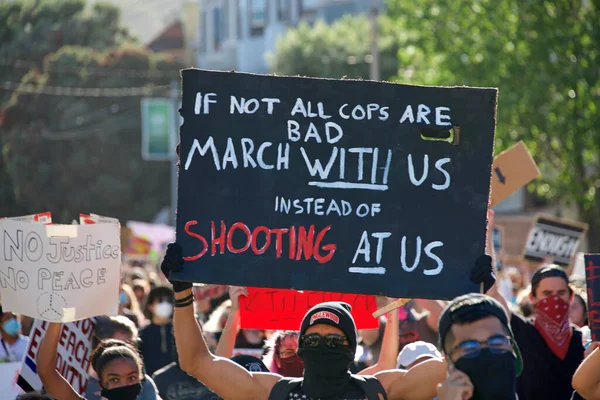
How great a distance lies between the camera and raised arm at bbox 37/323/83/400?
5.93 m

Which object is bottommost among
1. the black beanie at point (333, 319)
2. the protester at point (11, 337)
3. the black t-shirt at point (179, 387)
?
the black t-shirt at point (179, 387)

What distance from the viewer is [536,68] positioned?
→ 2002 cm

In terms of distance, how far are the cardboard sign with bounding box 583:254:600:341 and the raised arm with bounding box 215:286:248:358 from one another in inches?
66.0

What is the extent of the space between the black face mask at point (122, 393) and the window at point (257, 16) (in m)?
48.0

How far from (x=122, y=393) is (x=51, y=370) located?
2.25 feet

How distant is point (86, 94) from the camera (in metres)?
49.4

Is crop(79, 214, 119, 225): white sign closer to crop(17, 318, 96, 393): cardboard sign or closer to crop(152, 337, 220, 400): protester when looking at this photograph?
crop(17, 318, 96, 393): cardboard sign

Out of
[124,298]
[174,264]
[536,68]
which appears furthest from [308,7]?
[174,264]

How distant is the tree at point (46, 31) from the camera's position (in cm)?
5231

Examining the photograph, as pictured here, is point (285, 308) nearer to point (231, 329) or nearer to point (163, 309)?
point (231, 329)

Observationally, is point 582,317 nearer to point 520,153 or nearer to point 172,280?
point 520,153

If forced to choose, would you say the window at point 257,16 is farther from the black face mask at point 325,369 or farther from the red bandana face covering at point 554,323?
the black face mask at point 325,369

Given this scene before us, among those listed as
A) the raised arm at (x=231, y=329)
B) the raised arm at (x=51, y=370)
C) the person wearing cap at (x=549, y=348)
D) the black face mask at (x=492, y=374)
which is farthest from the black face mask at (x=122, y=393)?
the black face mask at (x=492, y=374)

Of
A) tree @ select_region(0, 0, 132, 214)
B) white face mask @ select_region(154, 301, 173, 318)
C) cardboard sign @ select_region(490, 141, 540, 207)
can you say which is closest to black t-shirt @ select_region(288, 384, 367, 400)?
cardboard sign @ select_region(490, 141, 540, 207)
